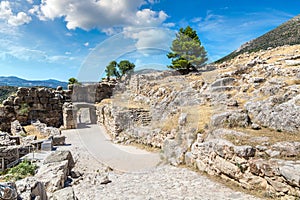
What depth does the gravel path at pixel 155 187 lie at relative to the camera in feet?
19.2

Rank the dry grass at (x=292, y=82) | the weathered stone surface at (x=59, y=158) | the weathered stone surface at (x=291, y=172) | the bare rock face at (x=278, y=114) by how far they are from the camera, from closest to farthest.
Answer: the weathered stone surface at (x=291, y=172) → the bare rock face at (x=278, y=114) → the weathered stone surface at (x=59, y=158) → the dry grass at (x=292, y=82)

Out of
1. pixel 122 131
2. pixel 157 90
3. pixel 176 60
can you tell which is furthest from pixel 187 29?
pixel 122 131

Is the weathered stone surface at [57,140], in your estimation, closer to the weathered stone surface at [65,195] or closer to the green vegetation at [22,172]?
the green vegetation at [22,172]

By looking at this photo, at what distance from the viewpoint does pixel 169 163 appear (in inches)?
356

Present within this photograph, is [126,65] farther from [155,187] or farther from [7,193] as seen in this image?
[7,193]

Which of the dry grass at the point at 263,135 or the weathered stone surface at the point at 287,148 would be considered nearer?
the weathered stone surface at the point at 287,148

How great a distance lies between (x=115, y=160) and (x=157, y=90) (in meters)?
11.3

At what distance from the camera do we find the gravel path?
Result: 5863 mm

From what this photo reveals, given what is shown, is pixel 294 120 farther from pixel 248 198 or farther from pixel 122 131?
pixel 122 131

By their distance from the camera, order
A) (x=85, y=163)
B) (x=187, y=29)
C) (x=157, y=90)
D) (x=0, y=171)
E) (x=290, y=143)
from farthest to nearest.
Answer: (x=187, y=29) → (x=157, y=90) → (x=85, y=163) → (x=0, y=171) → (x=290, y=143)

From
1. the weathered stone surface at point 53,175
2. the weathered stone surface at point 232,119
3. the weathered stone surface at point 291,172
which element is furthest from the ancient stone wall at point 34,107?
the weathered stone surface at point 291,172

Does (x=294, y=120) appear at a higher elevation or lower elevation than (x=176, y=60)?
lower

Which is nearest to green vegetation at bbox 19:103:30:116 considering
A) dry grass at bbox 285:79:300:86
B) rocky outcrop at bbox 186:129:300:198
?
rocky outcrop at bbox 186:129:300:198

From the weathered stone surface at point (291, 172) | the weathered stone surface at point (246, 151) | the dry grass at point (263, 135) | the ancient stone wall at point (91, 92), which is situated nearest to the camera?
the weathered stone surface at point (291, 172)
